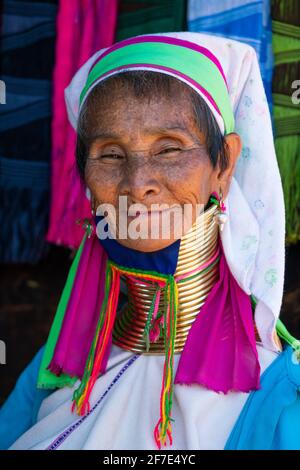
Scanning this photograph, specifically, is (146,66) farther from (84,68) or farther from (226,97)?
(84,68)

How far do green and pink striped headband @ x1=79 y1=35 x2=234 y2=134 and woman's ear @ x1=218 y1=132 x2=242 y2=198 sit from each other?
3 cm

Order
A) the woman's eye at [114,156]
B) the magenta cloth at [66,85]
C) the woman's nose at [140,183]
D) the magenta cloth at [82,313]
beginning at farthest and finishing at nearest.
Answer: the magenta cloth at [66,85], the magenta cloth at [82,313], the woman's eye at [114,156], the woman's nose at [140,183]

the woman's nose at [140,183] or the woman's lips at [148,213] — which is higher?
the woman's nose at [140,183]

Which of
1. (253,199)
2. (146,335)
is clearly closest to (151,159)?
(253,199)

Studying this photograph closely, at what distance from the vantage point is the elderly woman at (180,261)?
2354 mm

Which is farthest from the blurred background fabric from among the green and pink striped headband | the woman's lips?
the woman's lips

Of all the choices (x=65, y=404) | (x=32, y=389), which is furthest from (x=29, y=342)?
(x=65, y=404)

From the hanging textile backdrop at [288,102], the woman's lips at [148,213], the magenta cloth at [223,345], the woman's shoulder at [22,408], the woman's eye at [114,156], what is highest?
the hanging textile backdrop at [288,102]

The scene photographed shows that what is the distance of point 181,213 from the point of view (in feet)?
7.86

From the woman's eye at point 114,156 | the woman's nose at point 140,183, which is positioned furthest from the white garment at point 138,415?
the woman's eye at point 114,156

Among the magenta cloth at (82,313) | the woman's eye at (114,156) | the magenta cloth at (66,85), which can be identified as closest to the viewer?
the woman's eye at (114,156)

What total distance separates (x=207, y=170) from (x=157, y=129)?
207 millimetres

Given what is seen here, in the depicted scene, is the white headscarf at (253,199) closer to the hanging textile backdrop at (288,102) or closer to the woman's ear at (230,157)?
the woman's ear at (230,157)

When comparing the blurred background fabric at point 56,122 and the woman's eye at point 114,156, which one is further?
the blurred background fabric at point 56,122
